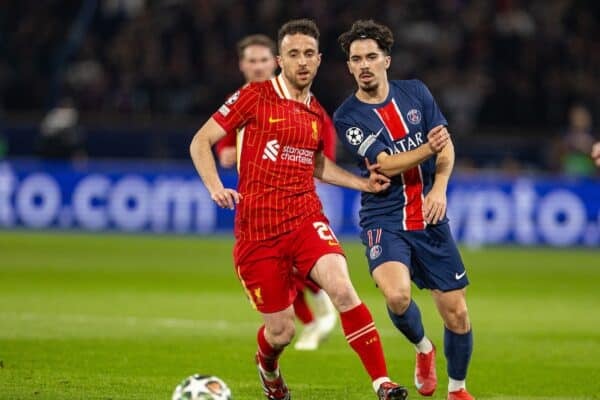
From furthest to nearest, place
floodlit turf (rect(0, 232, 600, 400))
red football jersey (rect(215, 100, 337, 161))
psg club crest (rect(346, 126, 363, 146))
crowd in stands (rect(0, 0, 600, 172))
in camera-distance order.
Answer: crowd in stands (rect(0, 0, 600, 172)), red football jersey (rect(215, 100, 337, 161)), floodlit turf (rect(0, 232, 600, 400)), psg club crest (rect(346, 126, 363, 146))

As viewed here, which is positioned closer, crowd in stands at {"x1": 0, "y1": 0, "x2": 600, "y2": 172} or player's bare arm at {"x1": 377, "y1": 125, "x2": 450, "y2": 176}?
player's bare arm at {"x1": 377, "y1": 125, "x2": 450, "y2": 176}

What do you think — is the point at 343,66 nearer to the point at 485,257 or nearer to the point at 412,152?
the point at 485,257

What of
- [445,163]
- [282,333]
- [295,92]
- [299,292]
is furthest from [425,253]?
[299,292]

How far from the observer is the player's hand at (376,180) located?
8344mm

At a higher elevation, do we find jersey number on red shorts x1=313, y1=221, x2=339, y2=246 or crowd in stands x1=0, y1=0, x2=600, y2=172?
crowd in stands x1=0, y1=0, x2=600, y2=172

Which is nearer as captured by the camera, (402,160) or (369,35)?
(402,160)

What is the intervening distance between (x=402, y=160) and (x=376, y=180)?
11.3 inches

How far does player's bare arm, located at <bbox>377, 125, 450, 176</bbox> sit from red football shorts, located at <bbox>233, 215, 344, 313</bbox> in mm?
574

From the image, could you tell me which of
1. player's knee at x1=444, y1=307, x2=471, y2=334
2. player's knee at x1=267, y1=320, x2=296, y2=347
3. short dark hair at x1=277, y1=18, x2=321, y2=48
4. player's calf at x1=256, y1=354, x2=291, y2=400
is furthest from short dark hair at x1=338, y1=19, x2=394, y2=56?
player's calf at x1=256, y1=354, x2=291, y2=400

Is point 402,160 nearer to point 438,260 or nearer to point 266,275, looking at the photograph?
point 438,260

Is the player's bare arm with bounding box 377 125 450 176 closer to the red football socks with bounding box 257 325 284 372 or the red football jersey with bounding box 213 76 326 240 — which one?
the red football jersey with bounding box 213 76 326 240

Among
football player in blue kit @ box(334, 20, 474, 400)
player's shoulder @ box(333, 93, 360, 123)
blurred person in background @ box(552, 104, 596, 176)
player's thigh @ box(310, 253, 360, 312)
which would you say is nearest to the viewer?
player's thigh @ box(310, 253, 360, 312)

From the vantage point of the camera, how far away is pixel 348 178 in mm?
8602

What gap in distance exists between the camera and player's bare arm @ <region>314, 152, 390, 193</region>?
8359mm
